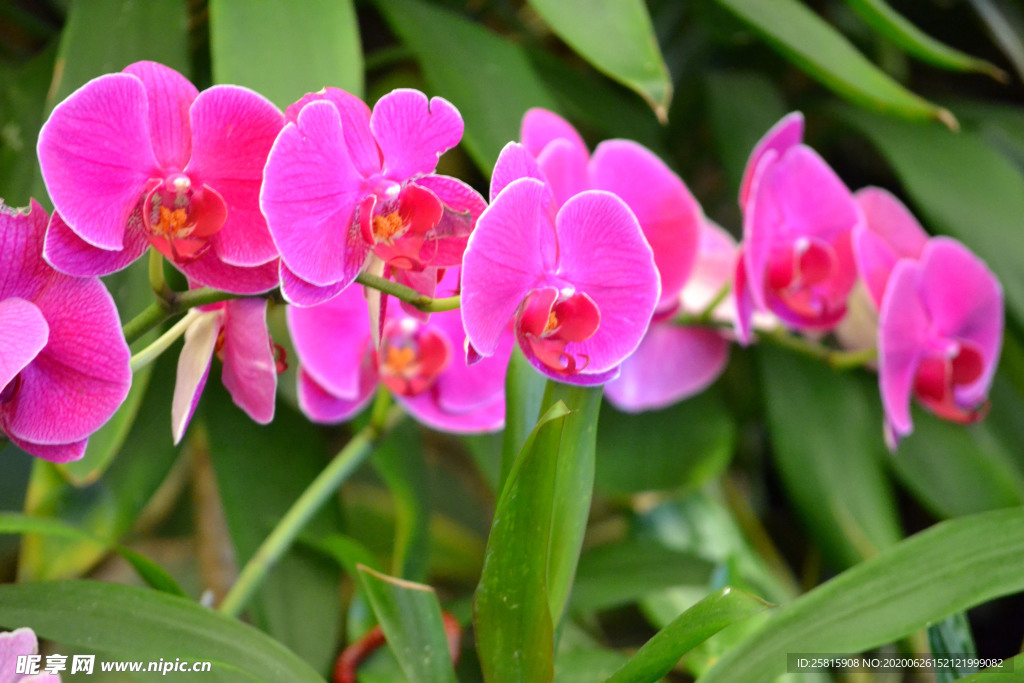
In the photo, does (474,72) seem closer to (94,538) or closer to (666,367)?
(666,367)

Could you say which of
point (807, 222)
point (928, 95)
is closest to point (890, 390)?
point (807, 222)

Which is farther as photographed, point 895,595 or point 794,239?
point 794,239

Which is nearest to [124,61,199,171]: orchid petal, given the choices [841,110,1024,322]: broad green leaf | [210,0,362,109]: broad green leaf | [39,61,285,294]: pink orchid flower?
[39,61,285,294]: pink orchid flower

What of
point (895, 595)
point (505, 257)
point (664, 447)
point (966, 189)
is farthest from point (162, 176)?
point (966, 189)

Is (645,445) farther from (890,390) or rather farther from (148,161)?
(148,161)

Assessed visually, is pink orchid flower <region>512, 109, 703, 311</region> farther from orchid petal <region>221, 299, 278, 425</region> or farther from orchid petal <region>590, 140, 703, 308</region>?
orchid petal <region>221, 299, 278, 425</region>
